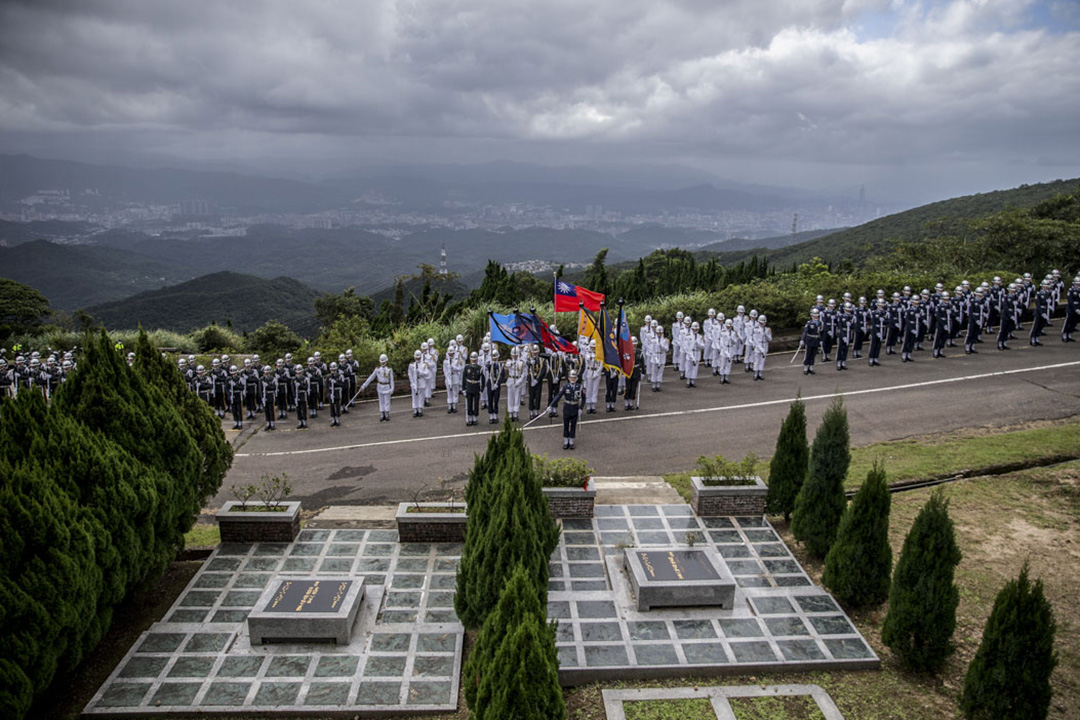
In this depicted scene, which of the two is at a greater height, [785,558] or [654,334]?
[654,334]

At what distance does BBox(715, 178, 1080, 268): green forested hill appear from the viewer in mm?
66562

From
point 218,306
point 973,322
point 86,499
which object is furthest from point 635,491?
point 218,306

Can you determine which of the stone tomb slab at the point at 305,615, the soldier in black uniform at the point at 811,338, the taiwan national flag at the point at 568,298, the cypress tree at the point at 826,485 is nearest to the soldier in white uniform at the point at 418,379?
the taiwan national flag at the point at 568,298

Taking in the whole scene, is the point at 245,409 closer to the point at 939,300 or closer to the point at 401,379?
the point at 401,379

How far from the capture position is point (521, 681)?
5375 millimetres

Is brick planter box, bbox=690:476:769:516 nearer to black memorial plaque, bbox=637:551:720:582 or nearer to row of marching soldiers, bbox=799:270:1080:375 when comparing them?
black memorial plaque, bbox=637:551:720:582

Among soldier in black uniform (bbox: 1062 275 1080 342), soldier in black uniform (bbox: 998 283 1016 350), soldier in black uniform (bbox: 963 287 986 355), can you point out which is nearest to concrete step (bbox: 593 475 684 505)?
soldier in black uniform (bbox: 963 287 986 355)

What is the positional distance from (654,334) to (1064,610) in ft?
38.7

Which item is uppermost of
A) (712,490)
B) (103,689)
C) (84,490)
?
(84,490)

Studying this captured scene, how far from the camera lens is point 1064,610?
28.1 feet

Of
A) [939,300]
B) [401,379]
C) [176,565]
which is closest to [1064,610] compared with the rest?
[176,565]

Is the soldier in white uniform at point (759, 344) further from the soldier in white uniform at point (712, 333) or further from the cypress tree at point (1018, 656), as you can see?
the cypress tree at point (1018, 656)

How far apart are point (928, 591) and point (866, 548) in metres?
1.20

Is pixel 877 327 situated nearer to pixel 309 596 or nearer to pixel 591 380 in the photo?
pixel 591 380
